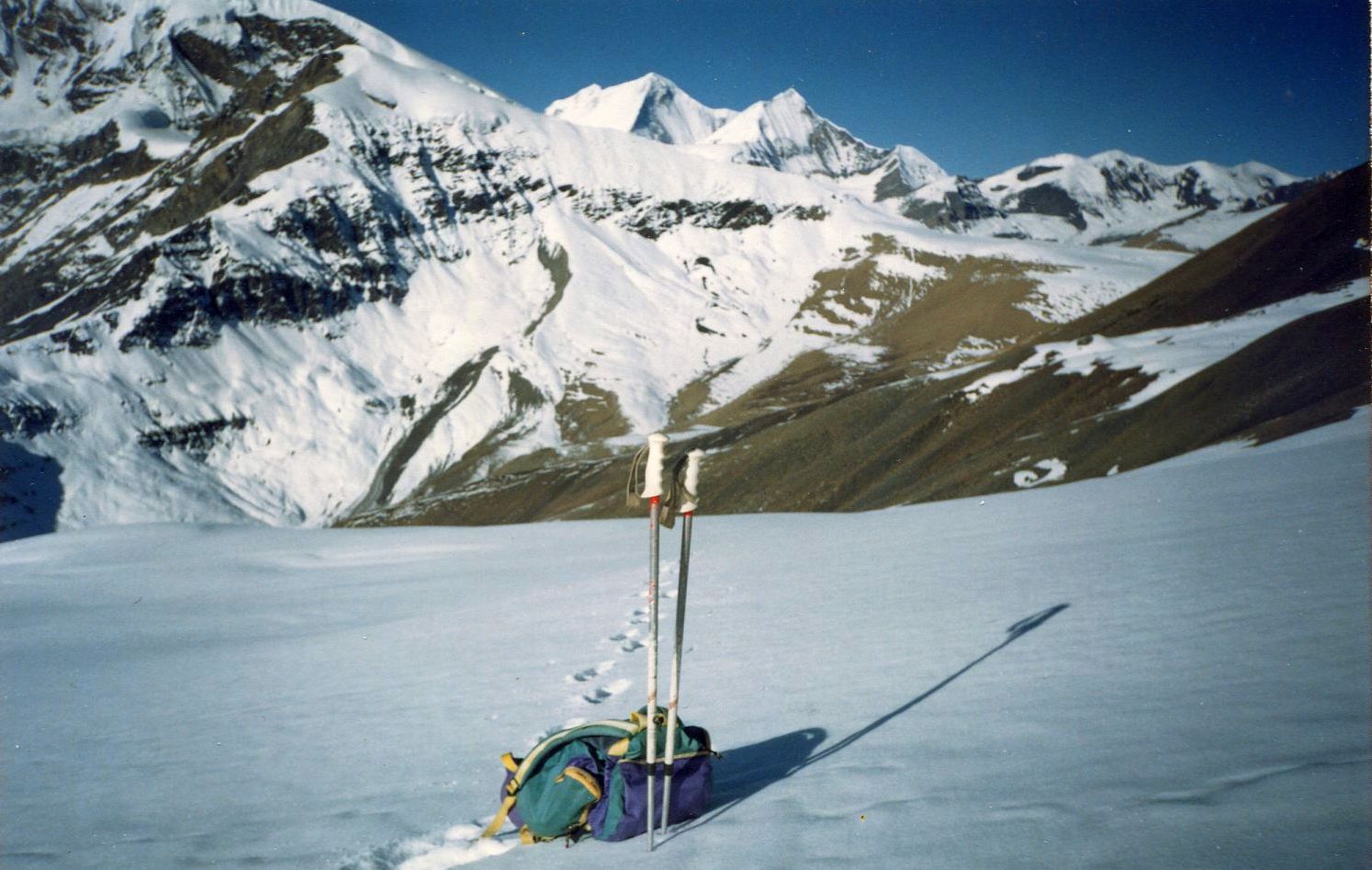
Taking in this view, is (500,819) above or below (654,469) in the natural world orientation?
below

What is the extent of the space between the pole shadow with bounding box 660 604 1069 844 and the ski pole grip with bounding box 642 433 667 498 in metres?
1.75

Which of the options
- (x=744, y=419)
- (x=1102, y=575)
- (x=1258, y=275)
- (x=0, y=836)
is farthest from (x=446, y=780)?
(x=744, y=419)

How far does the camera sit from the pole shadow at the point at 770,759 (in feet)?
17.2

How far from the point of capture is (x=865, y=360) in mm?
119812

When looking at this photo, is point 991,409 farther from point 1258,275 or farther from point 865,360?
point 865,360

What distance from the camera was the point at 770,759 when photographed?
5.79 metres

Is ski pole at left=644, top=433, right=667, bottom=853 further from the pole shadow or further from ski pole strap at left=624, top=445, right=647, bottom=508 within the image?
the pole shadow

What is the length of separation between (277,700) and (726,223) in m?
172

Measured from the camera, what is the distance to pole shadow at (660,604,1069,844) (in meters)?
5.25

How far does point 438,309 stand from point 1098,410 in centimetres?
14480

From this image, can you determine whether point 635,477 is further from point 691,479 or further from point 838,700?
point 838,700

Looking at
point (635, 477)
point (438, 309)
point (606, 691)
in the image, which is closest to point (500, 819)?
point (635, 477)

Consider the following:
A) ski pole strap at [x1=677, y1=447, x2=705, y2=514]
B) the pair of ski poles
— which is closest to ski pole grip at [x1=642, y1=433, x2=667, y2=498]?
the pair of ski poles

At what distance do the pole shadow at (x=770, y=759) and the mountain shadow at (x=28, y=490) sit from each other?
139250 mm
